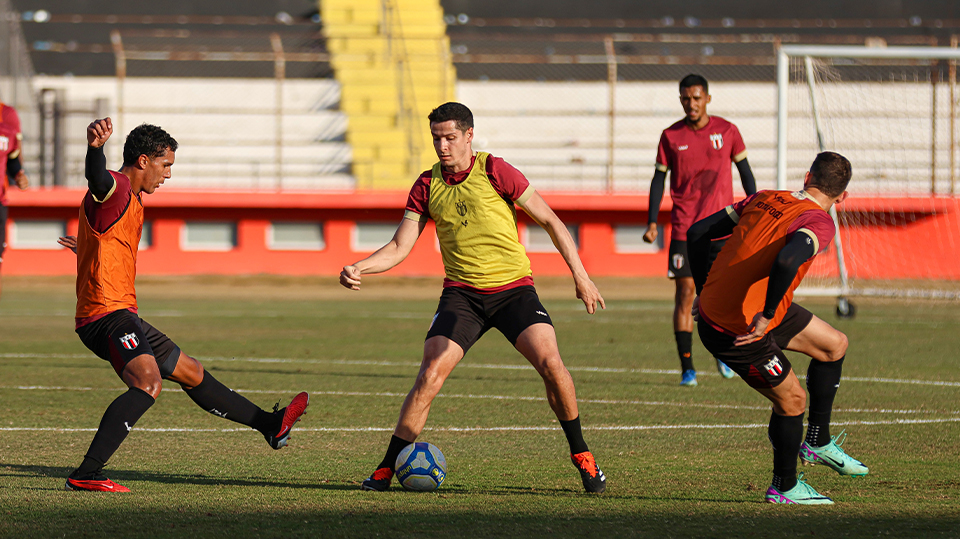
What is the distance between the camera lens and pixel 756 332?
16.0ft

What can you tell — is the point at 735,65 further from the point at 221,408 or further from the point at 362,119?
the point at 221,408

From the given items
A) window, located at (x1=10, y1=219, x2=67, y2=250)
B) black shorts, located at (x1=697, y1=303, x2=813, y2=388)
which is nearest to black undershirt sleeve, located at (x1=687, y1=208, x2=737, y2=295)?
black shorts, located at (x1=697, y1=303, x2=813, y2=388)

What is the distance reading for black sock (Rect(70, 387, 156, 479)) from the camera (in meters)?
5.12

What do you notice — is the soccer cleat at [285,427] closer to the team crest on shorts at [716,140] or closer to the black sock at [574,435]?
the black sock at [574,435]

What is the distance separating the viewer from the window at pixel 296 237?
85.6 ft

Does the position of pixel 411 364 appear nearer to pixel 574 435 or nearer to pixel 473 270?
pixel 473 270

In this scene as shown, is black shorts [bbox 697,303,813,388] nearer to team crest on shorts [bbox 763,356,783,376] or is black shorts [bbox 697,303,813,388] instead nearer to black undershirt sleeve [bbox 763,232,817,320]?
team crest on shorts [bbox 763,356,783,376]

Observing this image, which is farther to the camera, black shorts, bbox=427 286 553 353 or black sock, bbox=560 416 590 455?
black shorts, bbox=427 286 553 353

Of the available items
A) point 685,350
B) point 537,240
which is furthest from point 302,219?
point 685,350

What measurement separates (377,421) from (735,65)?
21.8 metres

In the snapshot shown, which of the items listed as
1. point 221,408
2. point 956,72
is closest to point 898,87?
point 956,72

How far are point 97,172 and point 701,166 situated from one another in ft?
18.6

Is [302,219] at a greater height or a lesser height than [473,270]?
greater

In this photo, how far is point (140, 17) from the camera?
104ft
